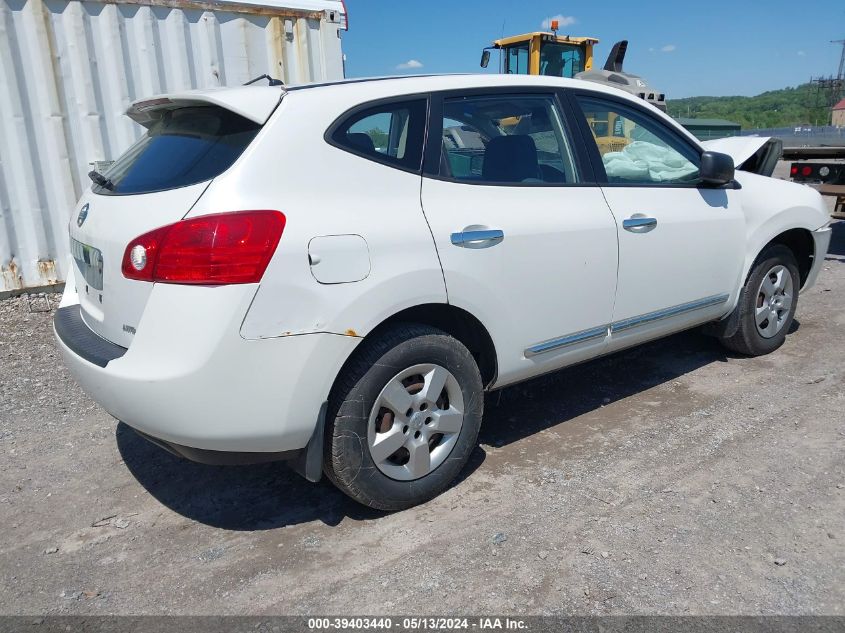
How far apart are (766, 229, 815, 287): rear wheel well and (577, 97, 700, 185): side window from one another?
47.8 inches

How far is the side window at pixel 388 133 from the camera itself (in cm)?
275

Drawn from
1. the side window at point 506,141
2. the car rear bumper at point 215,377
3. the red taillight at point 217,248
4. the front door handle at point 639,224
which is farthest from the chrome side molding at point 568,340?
the red taillight at point 217,248

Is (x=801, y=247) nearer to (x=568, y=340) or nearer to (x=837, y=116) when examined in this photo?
(x=568, y=340)

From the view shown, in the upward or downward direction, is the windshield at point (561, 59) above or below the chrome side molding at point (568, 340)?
above

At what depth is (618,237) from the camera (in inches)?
137

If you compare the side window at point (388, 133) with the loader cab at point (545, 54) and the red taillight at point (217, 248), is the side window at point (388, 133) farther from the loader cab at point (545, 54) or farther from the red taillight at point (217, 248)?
the loader cab at point (545, 54)

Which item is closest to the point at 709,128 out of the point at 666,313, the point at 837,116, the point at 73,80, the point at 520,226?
the point at 666,313

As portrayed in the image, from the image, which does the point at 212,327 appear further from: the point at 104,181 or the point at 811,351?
the point at 811,351

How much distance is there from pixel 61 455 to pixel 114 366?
144 cm

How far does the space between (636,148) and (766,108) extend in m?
82.6

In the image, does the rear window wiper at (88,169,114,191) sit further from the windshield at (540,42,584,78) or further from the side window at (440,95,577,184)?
the windshield at (540,42,584,78)

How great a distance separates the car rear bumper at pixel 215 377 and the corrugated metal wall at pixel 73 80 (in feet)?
14.3

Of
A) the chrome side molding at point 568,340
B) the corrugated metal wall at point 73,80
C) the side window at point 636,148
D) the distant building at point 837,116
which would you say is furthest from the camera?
the distant building at point 837,116

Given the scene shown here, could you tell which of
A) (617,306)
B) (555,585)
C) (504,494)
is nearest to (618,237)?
(617,306)
